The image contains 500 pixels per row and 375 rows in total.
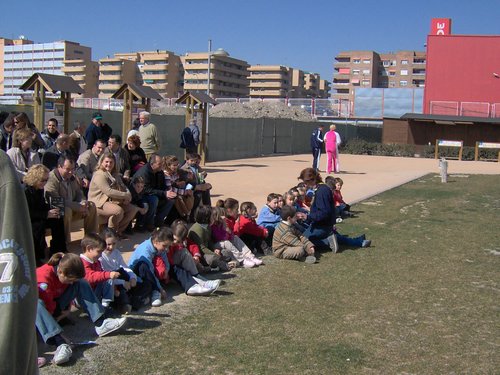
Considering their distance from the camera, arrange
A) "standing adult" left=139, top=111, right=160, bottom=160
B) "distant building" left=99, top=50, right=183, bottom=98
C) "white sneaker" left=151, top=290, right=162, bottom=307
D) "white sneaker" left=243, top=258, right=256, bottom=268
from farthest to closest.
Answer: "distant building" left=99, top=50, right=183, bottom=98
"standing adult" left=139, top=111, right=160, bottom=160
"white sneaker" left=243, top=258, right=256, bottom=268
"white sneaker" left=151, top=290, right=162, bottom=307

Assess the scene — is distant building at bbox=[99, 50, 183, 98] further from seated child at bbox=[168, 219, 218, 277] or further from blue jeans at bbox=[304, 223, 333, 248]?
seated child at bbox=[168, 219, 218, 277]

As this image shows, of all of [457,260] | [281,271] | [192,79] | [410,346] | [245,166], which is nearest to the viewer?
[410,346]

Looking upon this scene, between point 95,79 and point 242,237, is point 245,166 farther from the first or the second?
point 95,79

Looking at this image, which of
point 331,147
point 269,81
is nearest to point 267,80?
point 269,81

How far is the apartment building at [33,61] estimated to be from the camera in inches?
5561

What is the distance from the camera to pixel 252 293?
6910 millimetres

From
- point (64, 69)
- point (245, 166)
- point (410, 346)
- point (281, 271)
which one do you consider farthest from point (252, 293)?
point (64, 69)

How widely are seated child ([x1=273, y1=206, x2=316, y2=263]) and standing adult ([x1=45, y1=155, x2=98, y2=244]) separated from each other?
2520 millimetres

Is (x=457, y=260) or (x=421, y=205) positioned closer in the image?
(x=457, y=260)

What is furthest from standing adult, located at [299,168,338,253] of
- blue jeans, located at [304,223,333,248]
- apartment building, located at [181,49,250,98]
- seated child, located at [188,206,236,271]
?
apartment building, located at [181,49,250,98]

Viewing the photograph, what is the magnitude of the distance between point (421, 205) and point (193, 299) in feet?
30.9

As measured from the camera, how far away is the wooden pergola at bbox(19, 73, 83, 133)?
45.6 feet

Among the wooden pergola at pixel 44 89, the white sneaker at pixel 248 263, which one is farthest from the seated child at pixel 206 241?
the wooden pergola at pixel 44 89

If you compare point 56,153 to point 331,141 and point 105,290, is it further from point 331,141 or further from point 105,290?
point 331,141
